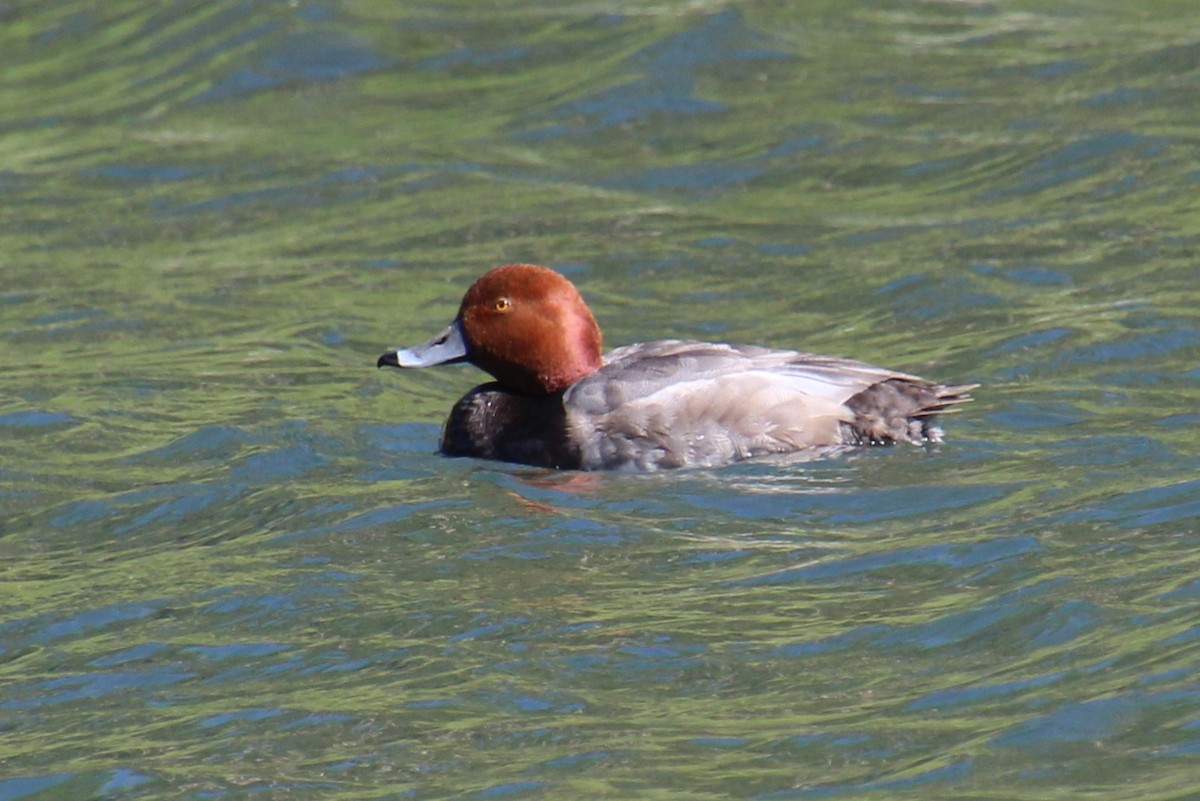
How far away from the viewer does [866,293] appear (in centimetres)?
1022

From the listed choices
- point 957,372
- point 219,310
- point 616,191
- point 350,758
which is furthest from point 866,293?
point 350,758

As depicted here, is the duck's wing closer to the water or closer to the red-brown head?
the water

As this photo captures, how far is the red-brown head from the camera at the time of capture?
8.09m

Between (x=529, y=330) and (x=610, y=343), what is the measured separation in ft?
6.19

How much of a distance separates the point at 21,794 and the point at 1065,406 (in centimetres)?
442

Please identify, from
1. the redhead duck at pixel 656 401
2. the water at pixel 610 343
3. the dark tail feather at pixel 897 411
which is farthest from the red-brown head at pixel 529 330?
the dark tail feather at pixel 897 411

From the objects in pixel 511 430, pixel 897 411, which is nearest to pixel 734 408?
pixel 897 411

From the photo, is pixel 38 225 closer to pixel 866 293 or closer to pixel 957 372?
pixel 866 293

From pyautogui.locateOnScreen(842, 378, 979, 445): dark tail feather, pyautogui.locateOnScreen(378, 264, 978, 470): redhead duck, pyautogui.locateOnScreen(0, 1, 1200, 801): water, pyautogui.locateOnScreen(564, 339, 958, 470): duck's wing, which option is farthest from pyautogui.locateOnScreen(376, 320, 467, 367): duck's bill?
pyautogui.locateOnScreen(842, 378, 979, 445): dark tail feather

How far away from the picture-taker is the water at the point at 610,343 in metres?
5.24

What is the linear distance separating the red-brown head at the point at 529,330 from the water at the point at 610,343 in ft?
1.54

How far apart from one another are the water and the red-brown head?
47cm

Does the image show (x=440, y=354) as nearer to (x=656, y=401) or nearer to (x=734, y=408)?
(x=656, y=401)

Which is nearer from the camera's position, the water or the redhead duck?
the water
